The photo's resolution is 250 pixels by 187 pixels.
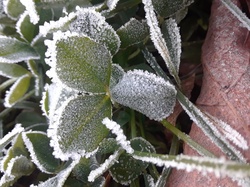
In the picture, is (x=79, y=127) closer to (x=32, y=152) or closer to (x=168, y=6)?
(x=32, y=152)

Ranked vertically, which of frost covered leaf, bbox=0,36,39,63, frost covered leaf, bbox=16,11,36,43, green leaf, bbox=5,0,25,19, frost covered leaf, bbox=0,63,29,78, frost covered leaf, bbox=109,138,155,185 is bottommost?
frost covered leaf, bbox=109,138,155,185

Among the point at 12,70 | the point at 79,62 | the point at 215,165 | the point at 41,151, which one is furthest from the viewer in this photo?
the point at 12,70

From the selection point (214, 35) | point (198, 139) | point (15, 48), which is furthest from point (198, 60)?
point (15, 48)

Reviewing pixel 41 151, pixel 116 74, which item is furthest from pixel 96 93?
pixel 41 151

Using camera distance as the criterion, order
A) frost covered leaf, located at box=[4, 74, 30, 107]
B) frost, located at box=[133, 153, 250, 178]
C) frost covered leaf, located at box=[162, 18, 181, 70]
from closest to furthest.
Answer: frost, located at box=[133, 153, 250, 178], frost covered leaf, located at box=[162, 18, 181, 70], frost covered leaf, located at box=[4, 74, 30, 107]

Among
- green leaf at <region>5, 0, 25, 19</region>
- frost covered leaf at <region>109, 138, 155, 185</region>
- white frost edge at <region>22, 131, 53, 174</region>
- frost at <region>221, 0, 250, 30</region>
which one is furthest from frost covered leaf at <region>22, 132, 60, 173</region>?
frost at <region>221, 0, 250, 30</region>

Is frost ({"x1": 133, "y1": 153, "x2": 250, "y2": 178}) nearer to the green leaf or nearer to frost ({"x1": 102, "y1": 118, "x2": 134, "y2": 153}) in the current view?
frost ({"x1": 102, "y1": 118, "x2": 134, "y2": 153})
